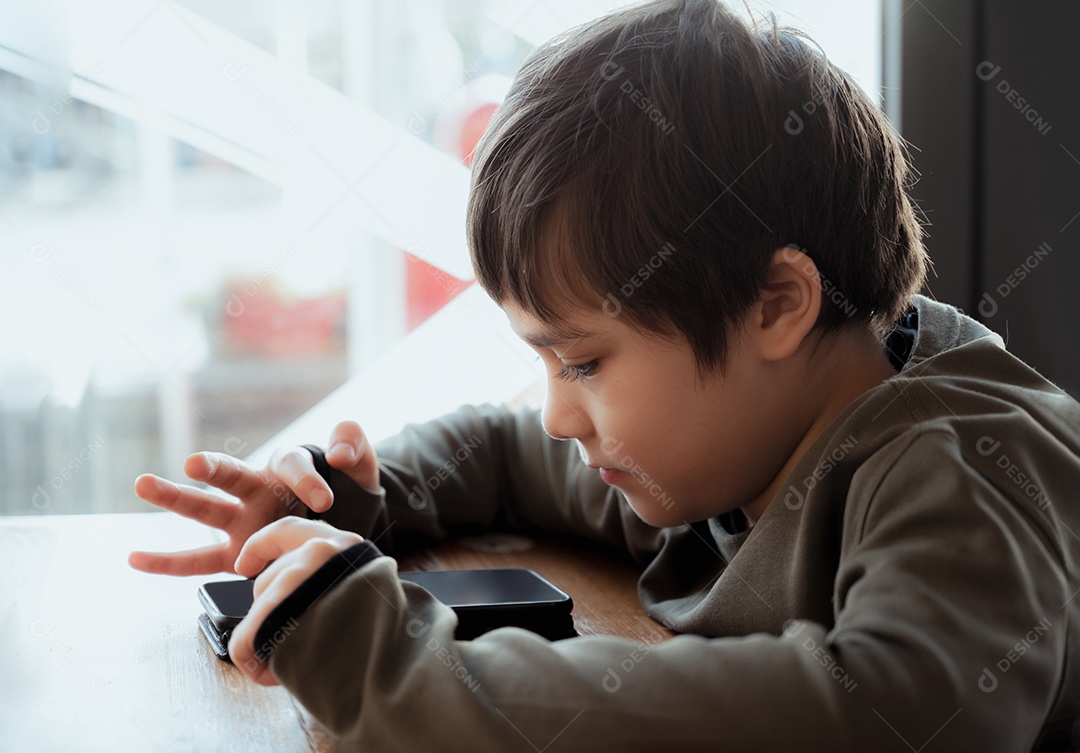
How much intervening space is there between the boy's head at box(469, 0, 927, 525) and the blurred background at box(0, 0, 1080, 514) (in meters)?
0.13

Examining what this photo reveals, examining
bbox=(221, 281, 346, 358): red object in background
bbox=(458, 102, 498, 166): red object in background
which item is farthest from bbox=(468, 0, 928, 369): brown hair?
bbox=(221, 281, 346, 358): red object in background

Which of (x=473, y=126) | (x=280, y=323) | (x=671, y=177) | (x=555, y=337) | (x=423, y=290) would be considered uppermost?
(x=473, y=126)

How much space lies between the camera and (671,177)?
684mm

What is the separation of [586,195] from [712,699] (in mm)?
336

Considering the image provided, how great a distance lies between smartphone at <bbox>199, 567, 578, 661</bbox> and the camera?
695 millimetres

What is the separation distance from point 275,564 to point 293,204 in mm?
1459

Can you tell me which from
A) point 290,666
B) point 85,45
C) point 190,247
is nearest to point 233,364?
point 190,247

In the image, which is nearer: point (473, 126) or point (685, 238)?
point (685, 238)

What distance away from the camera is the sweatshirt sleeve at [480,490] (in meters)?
0.91

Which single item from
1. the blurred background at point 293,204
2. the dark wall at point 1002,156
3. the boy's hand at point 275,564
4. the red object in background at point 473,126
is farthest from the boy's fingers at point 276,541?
the red object in background at point 473,126

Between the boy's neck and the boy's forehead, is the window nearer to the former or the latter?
the boy's neck

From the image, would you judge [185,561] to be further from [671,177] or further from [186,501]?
[671,177]

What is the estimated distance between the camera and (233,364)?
2482mm

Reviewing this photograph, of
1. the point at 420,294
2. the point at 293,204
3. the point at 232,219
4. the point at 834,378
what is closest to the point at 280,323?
the point at 232,219
